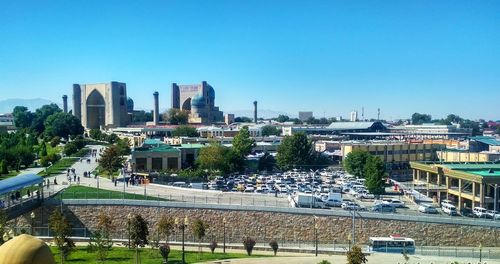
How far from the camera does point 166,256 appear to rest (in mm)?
24594

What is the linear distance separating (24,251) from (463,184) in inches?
1521

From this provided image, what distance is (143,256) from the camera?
26.3m

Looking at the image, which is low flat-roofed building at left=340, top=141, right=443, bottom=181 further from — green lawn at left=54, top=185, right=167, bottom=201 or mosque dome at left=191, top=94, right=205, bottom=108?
mosque dome at left=191, top=94, right=205, bottom=108

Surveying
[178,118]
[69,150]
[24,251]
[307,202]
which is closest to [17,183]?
[307,202]

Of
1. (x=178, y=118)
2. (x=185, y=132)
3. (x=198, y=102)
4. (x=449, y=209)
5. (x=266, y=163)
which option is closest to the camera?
(x=449, y=209)

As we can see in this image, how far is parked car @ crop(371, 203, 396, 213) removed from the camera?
32875 mm

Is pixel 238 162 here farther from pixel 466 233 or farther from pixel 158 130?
pixel 158 130

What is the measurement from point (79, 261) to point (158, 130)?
7522 cm

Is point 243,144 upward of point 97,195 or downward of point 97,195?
upward

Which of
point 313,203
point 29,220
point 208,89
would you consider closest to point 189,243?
point 313,203

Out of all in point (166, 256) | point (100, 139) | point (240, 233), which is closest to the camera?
point (166, 256)

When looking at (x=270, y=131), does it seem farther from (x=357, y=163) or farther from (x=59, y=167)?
(x=59, y=167)

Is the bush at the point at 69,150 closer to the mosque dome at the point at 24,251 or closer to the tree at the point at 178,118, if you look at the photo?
the tree at the point at 178,118

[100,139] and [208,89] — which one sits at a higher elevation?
[208,89]
